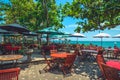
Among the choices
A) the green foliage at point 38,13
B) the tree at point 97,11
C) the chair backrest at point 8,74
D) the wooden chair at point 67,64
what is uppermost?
the green foliage at point 38,13

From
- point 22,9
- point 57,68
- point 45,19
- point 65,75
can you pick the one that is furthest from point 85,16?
point 22,9

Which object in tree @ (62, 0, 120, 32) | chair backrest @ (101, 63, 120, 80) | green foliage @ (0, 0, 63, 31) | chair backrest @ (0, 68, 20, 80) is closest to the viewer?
chair backrest @ (0, 68, 20, 80)

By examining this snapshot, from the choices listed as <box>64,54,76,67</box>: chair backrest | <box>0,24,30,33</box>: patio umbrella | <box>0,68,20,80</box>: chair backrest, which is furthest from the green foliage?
<box>0,68,20,80</box>: chair backrest

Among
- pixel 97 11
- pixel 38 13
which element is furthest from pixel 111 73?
pixel 38 13

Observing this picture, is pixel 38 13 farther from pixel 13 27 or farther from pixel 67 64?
pixel 67 64

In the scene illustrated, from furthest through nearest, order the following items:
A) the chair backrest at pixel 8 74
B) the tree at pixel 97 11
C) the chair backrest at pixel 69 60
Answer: the tree at pixel 97 11, the chair backrest at pixel 69 60, the chair backrest at pixel 8 74

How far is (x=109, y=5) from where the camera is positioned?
9461mm

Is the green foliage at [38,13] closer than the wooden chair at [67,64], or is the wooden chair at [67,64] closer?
the wooden chair at [67,64]

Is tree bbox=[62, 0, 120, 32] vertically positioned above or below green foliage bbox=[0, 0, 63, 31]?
below

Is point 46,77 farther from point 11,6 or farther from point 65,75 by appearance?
point 11,6

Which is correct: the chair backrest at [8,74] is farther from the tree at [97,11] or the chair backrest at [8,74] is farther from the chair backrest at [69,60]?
the tree at [97,11]

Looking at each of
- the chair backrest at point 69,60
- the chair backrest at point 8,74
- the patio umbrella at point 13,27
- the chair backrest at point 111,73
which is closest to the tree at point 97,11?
the chair backrest at point 69,60

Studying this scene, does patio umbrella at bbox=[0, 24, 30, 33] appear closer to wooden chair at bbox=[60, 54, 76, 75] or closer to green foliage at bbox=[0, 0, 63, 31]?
wooden chair at bbox=[60, 54, 76, 75]

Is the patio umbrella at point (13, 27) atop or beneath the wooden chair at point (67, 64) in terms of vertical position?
atop
